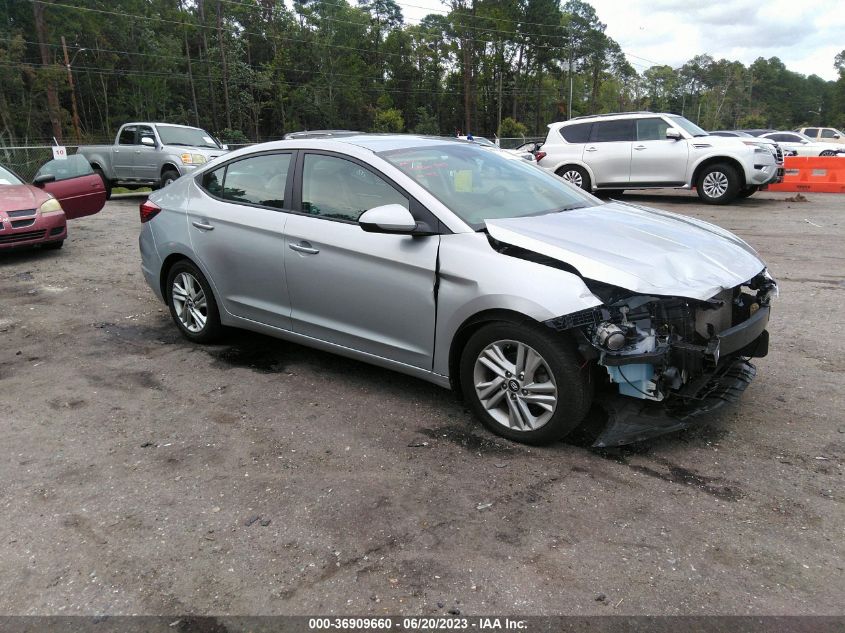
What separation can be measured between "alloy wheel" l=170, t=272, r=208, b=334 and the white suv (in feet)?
36.3

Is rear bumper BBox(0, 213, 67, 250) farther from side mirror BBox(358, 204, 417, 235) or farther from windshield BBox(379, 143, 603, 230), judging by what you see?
side mirror BBox(358, 204, 417, 235)

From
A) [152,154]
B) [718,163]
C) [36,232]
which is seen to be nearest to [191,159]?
[152,154]

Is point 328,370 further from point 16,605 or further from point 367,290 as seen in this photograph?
point 16,605

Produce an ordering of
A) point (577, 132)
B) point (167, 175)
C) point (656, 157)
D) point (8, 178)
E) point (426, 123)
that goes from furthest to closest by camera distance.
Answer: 1. point (426, 123)
2. point (167, 175)
3. point (577, 132)
4. point (656, 157)
5. point (8, 178)

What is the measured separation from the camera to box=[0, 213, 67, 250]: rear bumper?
336 inches

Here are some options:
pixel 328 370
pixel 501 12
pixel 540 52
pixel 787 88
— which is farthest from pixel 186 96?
pixel 787 88

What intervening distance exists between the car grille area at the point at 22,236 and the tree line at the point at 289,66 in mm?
36278

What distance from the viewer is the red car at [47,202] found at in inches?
341

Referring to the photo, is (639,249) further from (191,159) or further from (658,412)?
(191,159)

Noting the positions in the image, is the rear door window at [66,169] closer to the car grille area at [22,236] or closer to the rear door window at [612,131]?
the car grille area at [22,236]

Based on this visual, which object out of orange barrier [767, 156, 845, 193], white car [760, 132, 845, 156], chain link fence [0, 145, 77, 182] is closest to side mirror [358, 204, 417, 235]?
orange barrier [767, 156, 845, 193]

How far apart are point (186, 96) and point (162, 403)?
58183 millimetres

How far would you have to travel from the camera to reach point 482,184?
4.22 metres

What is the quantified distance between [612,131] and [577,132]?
776 millimetres
